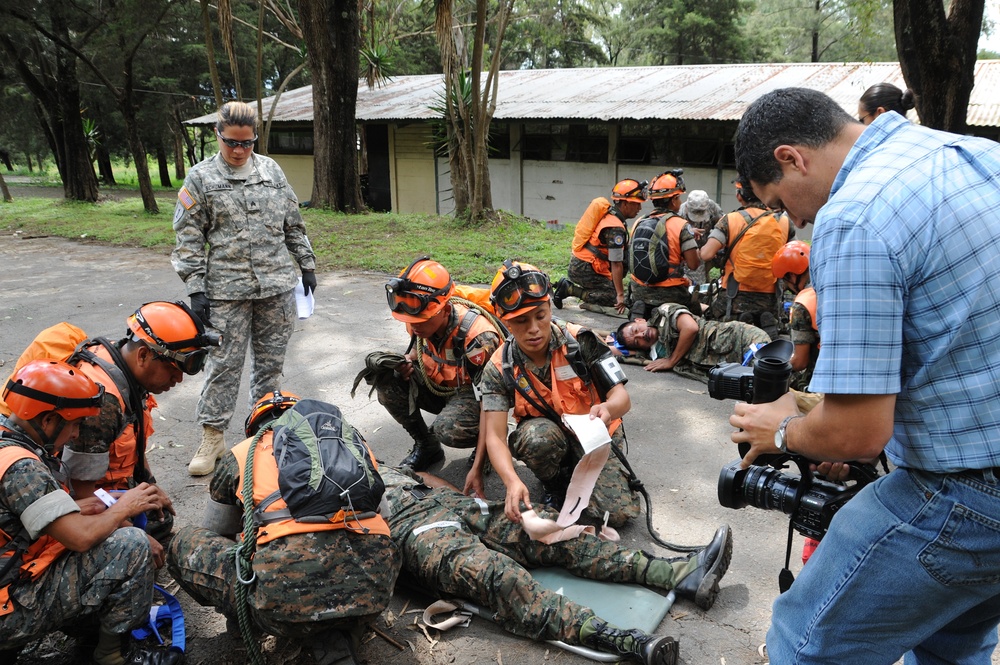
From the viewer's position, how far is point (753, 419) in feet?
6.62

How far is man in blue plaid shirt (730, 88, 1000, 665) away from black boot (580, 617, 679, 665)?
947 millimetres

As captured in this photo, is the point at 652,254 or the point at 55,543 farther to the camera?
the point at 652,254

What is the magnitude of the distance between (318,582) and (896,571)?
6.15ft

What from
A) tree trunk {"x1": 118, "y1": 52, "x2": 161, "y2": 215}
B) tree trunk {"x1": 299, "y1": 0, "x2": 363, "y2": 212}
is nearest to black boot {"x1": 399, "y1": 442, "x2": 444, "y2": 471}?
tree trunk {"x1": 299, "y1": 0, "x2": 363, "y2": 212}

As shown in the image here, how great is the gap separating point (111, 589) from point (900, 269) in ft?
9.34

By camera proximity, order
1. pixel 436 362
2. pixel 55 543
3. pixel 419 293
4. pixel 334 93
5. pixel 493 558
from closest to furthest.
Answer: pixel 55 543 < pixel 493 558 < pixel 419 293 < pixel 436 362 < pixel 334 93

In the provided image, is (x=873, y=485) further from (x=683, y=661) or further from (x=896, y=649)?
(x=683, y=661)

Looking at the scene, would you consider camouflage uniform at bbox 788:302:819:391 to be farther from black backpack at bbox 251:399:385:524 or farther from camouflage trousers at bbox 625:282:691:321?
camouflage trousers at bbox 625:282:691:321

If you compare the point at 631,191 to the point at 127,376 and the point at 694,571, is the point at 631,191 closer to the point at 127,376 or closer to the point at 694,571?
the point at 694,571

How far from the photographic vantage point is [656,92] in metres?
16.6

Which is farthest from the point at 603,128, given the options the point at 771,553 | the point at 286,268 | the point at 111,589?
the point at 111,589

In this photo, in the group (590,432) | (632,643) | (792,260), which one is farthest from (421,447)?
(792,260)

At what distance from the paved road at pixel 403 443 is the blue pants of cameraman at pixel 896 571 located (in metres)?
1.19

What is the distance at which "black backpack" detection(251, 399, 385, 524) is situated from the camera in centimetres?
268
